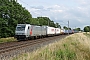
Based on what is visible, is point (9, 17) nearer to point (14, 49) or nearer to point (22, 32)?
point (22, 32)

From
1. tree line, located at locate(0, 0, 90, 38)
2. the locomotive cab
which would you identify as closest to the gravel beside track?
the locomotive cab

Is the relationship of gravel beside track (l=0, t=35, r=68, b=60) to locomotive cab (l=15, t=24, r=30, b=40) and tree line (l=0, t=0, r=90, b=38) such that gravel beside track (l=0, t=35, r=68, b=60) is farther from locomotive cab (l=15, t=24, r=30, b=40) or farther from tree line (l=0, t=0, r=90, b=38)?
tree line (l=0, t=0, r=90, b=38)

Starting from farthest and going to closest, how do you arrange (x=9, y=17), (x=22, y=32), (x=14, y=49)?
(x=9, y=17), (x=22, y=32), (x=14, y=49)

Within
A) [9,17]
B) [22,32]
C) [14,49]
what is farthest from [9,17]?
[14,49]

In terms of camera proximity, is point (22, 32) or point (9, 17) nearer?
point (22, 32)

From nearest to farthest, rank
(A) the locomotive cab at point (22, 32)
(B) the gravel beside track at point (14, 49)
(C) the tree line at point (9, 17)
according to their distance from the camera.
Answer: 1. (B) the gravel beside track at point (14, 49)
2. (A) the locomotive cab at point (22, 32)
3. (C) the tree line at point (9, 17)

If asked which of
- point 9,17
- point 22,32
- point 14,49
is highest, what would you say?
point 9,17

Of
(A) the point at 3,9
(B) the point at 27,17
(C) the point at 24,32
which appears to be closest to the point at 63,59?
(C) the point at 24,32

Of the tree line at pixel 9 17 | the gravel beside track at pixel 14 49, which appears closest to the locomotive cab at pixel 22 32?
the gravel beside track at pixel 14 49

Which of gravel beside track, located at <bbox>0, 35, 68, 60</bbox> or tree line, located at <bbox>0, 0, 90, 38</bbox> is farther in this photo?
tree line, located at <bbox>0, 0, 90, 38</bbox>

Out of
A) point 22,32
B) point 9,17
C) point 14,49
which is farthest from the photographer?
point 9,17

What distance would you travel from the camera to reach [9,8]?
57500 mm

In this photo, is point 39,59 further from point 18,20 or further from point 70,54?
point 18,20

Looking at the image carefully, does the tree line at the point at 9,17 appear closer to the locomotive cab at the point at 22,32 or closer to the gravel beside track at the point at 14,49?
the locomotive cab at the point at 22,32
